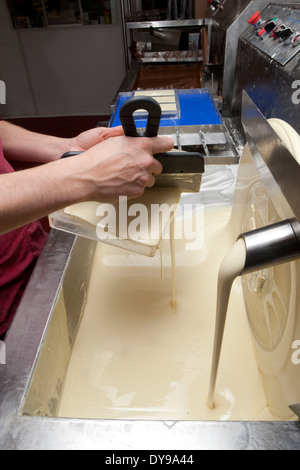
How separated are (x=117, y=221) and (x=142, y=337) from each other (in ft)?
1.17

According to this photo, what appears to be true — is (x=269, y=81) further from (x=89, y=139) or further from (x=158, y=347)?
(x=158, y=347)

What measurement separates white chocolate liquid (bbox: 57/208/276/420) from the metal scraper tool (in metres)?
0.37

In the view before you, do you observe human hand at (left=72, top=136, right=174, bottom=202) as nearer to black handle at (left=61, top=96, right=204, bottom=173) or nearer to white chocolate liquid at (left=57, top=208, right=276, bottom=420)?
black handle at (left=61, top=96, right=204, bottom=173)

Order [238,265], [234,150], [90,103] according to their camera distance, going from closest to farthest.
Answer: [238,265] < [234,150] < [90,103]

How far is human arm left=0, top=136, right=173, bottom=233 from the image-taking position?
638 millimetres

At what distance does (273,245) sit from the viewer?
51 cm

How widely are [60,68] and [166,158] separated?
4.62 m

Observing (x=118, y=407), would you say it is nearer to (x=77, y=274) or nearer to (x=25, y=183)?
(x=77, y=274)

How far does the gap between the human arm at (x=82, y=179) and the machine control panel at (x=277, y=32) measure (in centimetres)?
54

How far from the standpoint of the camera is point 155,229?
762mm

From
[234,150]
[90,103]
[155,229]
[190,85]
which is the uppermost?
[155,229]

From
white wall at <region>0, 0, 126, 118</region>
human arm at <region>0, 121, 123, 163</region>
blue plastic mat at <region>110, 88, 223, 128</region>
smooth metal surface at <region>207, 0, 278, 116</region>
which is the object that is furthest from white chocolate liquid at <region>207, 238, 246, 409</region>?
white wall at <region>0, 0, 126, 118</region>

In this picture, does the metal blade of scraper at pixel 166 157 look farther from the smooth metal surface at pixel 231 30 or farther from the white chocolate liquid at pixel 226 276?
the smooth metal surface at pixel 231 30

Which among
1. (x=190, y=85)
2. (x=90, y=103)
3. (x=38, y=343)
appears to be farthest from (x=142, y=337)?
(x=90, y=103)
